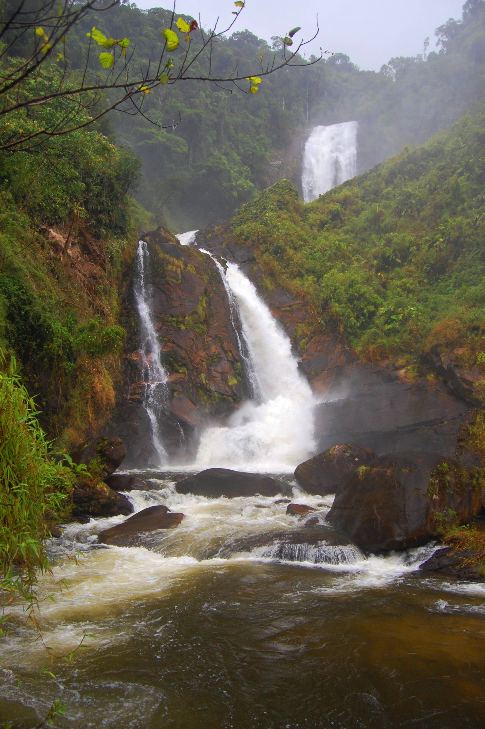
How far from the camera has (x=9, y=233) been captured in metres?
12.6

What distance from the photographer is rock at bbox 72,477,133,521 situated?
35.7ft

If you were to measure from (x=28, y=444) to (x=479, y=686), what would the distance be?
15.0 feet

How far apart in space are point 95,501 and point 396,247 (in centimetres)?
1829

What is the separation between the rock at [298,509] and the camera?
36.7 ft

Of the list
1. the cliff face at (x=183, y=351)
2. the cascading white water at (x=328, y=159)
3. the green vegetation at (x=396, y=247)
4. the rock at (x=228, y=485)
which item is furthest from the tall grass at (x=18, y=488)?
the cascading white water at (x=328, y=159)

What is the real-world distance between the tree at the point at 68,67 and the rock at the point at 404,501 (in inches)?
275

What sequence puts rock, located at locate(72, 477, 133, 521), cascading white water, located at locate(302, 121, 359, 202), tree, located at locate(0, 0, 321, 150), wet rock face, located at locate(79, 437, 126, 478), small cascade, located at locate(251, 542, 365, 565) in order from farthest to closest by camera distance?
cascading white water, located at locate(302, 121, 359, 202) < wet rock face, located at locate(79, 437, 126, 478) < rock, located at locate(72, 477, 133, 521) < small cascade, located at locate(251, 542, 365, 565) < tree, located at locate(0, 0, 321, 150)

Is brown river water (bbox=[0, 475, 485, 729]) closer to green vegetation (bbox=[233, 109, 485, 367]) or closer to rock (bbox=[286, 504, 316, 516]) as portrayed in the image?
rock (bbox=[286, 504, 316, 516])

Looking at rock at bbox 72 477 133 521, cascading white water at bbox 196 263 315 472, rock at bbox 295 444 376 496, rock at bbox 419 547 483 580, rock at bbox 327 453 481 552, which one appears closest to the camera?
rock at bbox 419 547 483 580

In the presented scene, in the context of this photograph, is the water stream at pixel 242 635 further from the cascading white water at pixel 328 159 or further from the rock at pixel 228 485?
the cascading white water at pixel 328 159

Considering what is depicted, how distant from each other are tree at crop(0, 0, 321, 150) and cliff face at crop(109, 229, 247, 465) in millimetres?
5929

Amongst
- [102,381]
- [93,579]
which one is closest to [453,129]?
[102,381]

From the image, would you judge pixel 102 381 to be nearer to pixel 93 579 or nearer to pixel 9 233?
pixel 9 233

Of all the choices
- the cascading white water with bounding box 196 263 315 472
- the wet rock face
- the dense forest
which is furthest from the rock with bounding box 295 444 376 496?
the wet rock face
